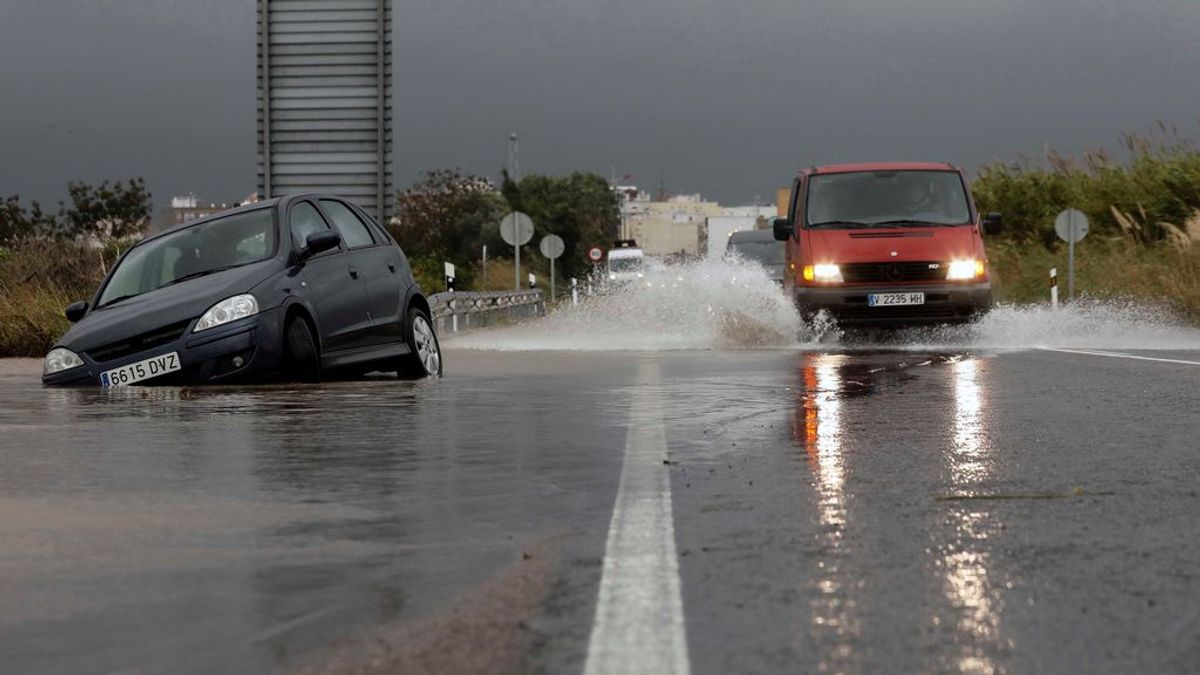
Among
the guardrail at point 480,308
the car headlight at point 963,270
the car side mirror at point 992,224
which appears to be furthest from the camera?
the guardrail at point 480,308

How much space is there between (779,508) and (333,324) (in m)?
7.80

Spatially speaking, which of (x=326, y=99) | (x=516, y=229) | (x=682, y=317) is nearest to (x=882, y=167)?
(x=682, y=317)

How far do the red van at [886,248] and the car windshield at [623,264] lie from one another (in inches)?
1871

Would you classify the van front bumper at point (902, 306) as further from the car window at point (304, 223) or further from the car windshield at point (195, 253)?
the car windshield at point (195, 253)

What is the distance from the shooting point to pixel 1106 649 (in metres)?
4.65

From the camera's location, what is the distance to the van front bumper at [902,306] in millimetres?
21609

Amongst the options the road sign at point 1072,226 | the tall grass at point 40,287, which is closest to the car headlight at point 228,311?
the tall grass at point 40,287

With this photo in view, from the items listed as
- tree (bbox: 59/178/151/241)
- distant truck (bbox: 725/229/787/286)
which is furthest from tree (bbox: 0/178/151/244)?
distant truck (bbox: 725/229/787/286)

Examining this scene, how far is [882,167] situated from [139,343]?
11032mm

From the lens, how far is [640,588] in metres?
5.51

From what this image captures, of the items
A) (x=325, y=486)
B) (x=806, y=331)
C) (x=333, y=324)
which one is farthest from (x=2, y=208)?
(x=325, y=486)

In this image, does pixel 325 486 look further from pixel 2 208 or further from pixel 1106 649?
pixel 2 208

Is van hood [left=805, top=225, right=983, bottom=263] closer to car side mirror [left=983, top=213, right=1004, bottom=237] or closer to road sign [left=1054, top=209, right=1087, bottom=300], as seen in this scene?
car side mirror [left=983, top=213, right=1004, bottom=237]

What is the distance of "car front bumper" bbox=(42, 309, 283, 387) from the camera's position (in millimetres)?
13734
